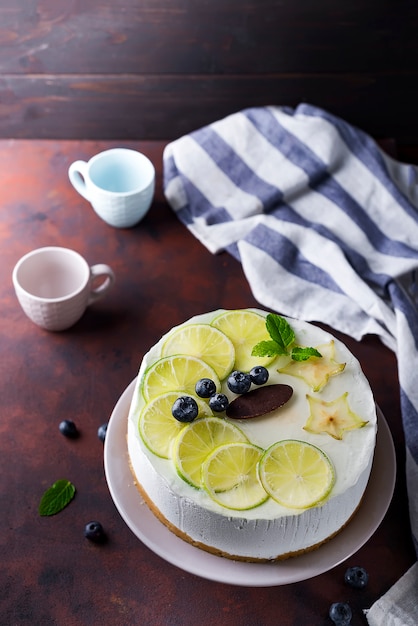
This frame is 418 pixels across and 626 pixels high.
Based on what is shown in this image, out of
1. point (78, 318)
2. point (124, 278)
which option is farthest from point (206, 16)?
point (78, 318)

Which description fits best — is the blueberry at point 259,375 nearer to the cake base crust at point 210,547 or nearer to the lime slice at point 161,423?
the lime slice at point 161,423

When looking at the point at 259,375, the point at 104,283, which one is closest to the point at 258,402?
the point at 259,375

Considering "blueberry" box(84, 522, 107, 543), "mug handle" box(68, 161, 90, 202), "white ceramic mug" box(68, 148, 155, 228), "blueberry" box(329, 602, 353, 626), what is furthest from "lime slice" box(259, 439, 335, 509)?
"mug handle" box(68, 161, 90, 202)

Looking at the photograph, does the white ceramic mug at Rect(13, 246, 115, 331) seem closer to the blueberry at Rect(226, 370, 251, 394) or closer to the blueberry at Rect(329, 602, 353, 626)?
the blueberry at Rect(226, 370, 251, 394)

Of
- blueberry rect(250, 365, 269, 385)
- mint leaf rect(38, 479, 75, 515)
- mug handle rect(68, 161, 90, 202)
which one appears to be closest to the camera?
blueberry rect(250, 365, 269, 385)

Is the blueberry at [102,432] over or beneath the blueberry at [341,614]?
over

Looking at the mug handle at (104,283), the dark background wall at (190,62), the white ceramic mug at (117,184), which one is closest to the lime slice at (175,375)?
the mug handle at (104,283)

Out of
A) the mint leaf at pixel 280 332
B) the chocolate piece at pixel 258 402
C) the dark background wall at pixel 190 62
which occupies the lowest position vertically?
the chocolate piece at pixel 258 402
